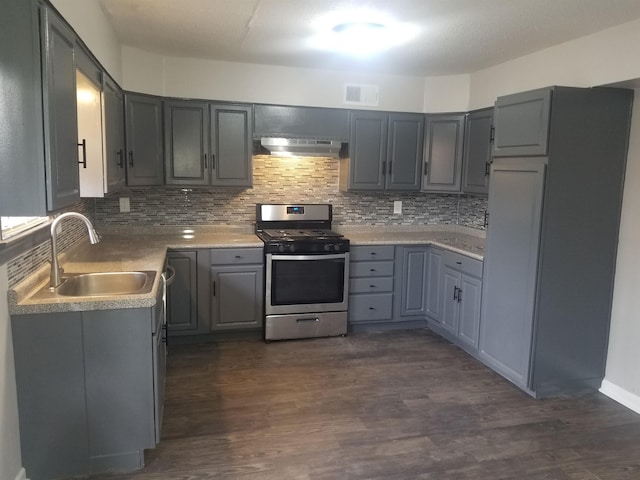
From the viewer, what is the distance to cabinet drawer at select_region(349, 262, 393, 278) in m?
4.26

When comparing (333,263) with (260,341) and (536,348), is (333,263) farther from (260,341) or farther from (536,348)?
(536,348)

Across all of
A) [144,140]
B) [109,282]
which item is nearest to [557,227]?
[109,282]

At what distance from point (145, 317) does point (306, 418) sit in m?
1.18

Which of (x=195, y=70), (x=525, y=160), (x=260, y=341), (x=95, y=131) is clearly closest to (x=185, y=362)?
A: (x=260, y=341)

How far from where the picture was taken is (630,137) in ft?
10.2

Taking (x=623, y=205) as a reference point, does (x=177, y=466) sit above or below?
below

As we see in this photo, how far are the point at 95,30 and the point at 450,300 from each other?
3247 millimetres

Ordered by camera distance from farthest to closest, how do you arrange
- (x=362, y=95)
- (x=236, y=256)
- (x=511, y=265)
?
(x=362, y=95), (x=236, y=256), (x=511, y=265)

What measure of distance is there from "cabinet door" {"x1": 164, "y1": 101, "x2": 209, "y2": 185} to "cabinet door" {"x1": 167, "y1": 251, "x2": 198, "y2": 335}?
2.24 ft

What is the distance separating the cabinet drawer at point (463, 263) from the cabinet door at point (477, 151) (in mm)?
608

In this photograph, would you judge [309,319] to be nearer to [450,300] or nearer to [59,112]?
[450,300]

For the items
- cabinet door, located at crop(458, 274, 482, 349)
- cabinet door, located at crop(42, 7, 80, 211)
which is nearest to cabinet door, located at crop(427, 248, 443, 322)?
cabinet door, located at crop(458, 274, 482, 349)

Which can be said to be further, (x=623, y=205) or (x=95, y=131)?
(x=623, y=205)

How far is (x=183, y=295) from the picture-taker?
12.7 ft
